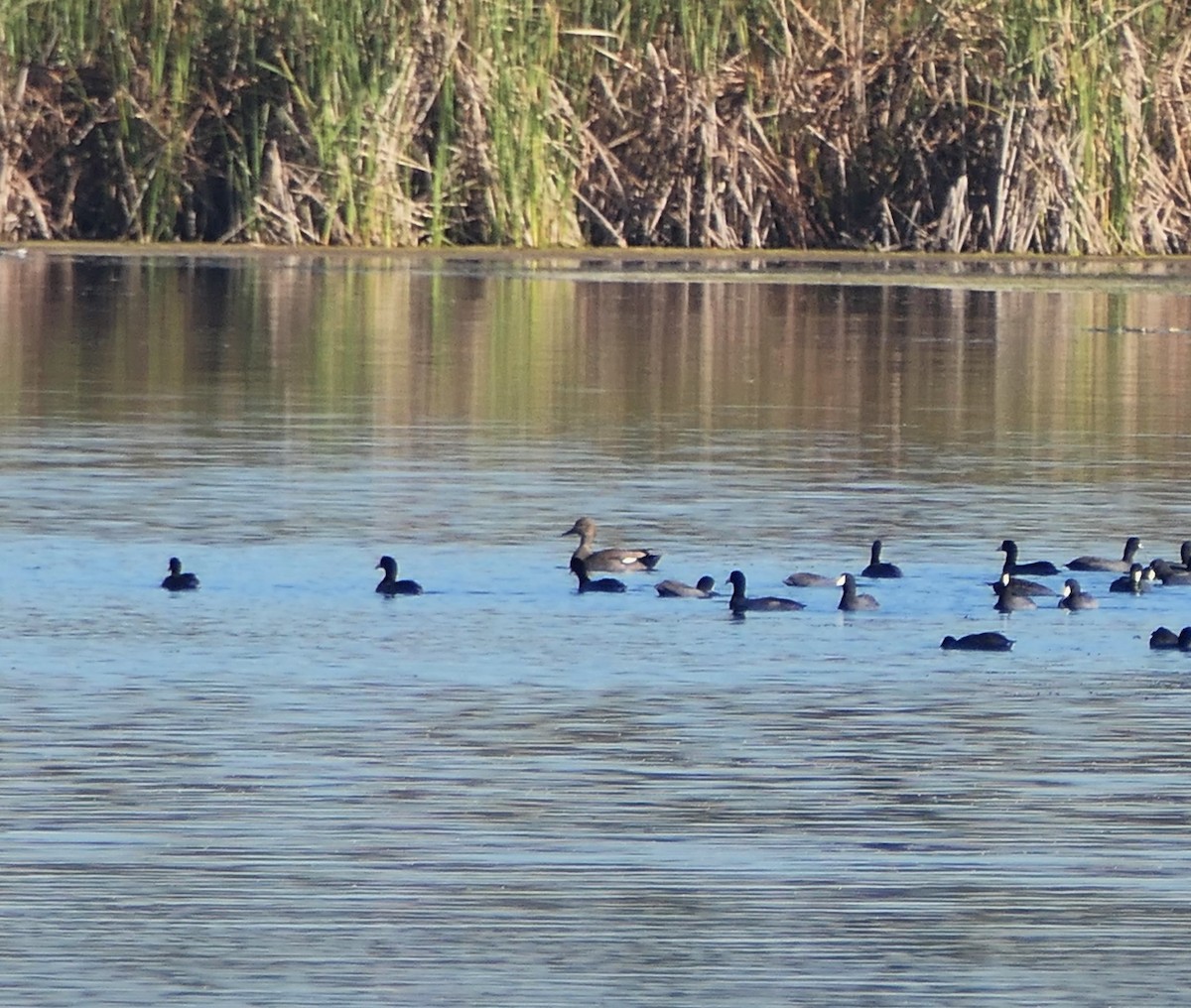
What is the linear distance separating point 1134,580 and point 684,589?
1.64 m

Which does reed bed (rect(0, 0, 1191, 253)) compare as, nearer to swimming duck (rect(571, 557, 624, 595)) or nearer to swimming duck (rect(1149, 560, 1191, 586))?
swimming duck (rect(1149, 560, 1191, 586))

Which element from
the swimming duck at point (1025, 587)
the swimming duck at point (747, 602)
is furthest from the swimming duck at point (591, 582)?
the swimming duck at point (1025, 587)

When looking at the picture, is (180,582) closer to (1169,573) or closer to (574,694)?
(574,694)

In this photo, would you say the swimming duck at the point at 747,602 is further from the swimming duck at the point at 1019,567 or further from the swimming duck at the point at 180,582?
the swimming duck at the point at 180,582

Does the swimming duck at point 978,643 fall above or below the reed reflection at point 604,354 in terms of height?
below

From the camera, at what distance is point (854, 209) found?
102 ft

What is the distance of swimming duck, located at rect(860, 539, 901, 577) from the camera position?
476 inches

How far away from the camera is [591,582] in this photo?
1201 cm

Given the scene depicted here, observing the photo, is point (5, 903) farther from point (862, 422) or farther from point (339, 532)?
point (862, 422)

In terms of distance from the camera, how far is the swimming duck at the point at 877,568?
12102mm

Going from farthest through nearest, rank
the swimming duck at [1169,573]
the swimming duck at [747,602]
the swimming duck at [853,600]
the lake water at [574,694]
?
the swimming duck at [1169,573], the swimming duck at [853,600], the swimming duck at [747,602], the lake water at [574,694]

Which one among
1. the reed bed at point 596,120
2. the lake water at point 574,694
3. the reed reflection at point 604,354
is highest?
the reed bed at point 596,120

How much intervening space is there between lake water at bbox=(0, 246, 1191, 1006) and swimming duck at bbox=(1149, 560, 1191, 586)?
2.2 inches

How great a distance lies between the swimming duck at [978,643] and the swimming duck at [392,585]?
188cm
